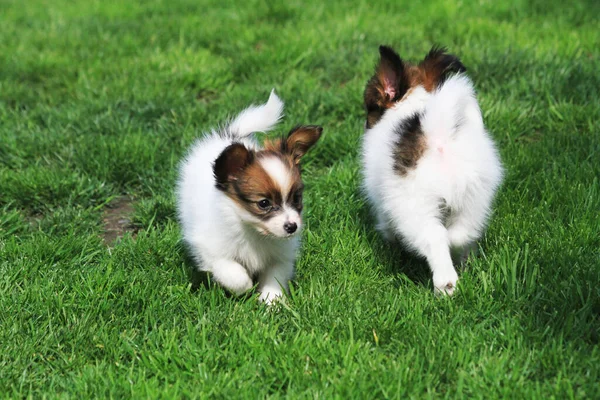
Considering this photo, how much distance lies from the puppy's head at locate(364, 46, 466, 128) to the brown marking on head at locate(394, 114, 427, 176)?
2.12 feet

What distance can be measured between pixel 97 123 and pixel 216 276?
2.61m

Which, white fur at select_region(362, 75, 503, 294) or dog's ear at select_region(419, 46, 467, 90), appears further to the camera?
dog's ear at select_region(419, 46, 467, 90)

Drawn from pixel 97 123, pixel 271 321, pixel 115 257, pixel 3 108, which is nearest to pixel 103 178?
pixel 97 123

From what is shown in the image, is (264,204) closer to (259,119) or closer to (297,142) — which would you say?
(297,142)

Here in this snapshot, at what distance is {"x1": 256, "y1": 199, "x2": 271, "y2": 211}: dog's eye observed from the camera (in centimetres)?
365

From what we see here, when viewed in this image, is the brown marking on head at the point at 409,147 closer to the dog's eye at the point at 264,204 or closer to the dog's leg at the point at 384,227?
the dog's leg at the point at 384,227

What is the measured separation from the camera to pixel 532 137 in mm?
5652

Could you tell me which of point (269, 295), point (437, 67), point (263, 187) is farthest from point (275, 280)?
point (437, 67)

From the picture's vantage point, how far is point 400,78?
4.30 metres

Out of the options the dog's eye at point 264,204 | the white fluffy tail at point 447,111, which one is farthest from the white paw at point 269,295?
the white fluffy tail at point 447,111

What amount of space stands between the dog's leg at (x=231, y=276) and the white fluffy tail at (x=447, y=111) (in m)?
1.16

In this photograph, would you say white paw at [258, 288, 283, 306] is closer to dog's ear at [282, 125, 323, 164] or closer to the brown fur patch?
the brown fur patch

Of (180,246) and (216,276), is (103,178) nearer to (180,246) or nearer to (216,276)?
(180,246)

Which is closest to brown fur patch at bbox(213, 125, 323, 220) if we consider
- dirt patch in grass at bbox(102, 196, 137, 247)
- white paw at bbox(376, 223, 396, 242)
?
white paw at bbox(376, 223, 396, 242)
